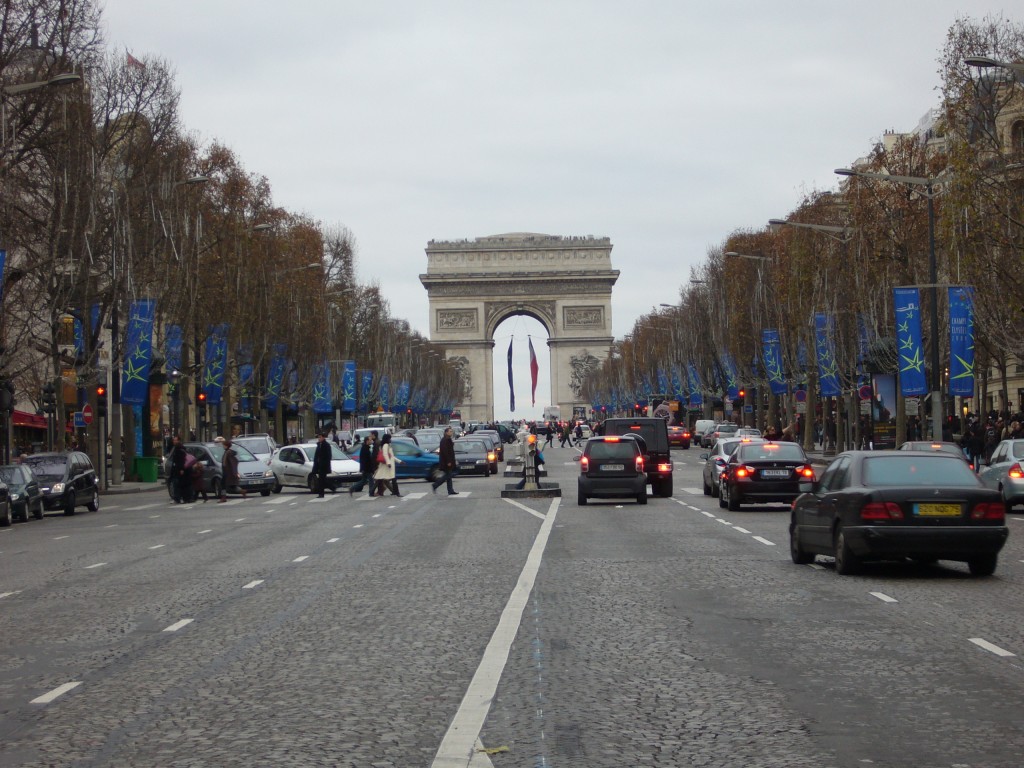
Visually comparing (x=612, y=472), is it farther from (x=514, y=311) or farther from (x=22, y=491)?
(x=514, y=311)

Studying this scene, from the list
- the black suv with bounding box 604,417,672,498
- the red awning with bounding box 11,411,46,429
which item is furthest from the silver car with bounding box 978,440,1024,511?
the red awning with bounding box 11,411,46,429

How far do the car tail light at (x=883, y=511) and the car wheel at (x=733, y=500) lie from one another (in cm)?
1551

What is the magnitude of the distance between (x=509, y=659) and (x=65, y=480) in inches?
1153

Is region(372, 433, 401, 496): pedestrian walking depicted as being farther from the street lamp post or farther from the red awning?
the red awning

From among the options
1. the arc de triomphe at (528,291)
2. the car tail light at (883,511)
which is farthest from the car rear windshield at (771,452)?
the arc de triomphe at (528,291)

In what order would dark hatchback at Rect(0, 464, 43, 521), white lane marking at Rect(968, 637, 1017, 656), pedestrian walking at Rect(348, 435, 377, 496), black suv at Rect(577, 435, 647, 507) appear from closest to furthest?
white lane marking at Rect(968, 637, 1017, 656), black suv at Rect(577, 435, 647, 507), dark hatchback at Rect(0, 464, 43, 521), pedestrian walking at Rect(348, 435, 377, 496)

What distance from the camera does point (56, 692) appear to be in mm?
9656

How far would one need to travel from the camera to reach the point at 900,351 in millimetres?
41688

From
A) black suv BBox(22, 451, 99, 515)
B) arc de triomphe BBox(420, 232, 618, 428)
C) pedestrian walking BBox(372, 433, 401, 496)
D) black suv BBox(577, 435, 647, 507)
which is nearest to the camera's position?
black suv BBox(577, 435, 647, 507)

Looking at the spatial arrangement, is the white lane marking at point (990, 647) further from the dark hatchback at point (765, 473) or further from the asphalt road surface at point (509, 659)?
the dark hatchback at point (765, 473)

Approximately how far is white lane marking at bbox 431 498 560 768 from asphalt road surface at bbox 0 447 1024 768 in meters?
0.03

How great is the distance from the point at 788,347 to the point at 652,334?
66675mm

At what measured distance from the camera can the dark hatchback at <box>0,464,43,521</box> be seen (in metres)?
34.9

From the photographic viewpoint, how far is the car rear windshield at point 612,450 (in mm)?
33938
